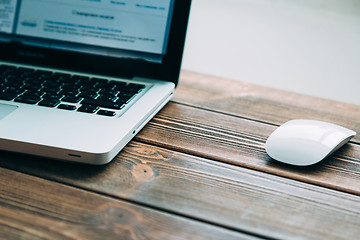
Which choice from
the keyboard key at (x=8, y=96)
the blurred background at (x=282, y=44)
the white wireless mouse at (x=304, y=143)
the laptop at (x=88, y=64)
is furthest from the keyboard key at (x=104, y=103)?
the blurred background at (x=282, y=44)

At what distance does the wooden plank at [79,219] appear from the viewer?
40 centimetres

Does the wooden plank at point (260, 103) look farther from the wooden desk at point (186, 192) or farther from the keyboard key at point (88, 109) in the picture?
the keyboard key at point (88, 109)

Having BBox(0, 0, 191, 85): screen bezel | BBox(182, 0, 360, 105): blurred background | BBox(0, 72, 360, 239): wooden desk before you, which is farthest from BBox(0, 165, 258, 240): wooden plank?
BBox(182, 0, 360, 105): blurred background

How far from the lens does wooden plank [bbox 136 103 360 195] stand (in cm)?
52

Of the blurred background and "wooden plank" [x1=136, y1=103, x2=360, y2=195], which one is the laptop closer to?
"wooden plank" [x1=136, y1=103, x2=360, y2=195]

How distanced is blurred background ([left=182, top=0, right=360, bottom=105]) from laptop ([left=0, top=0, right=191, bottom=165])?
439 mm

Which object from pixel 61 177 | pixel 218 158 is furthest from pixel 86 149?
pixel 218 158

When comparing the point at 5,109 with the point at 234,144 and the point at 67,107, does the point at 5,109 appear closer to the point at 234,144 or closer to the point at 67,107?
the point at 67,107

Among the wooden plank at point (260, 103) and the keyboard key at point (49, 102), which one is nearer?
the keyboard key at point (49, 102)

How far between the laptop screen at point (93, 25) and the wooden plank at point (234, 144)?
0.13 m

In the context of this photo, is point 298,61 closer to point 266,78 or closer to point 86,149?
point 266,78

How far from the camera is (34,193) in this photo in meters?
0.45

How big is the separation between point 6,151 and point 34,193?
0.10 m

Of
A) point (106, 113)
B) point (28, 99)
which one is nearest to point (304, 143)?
point (106, 113)
